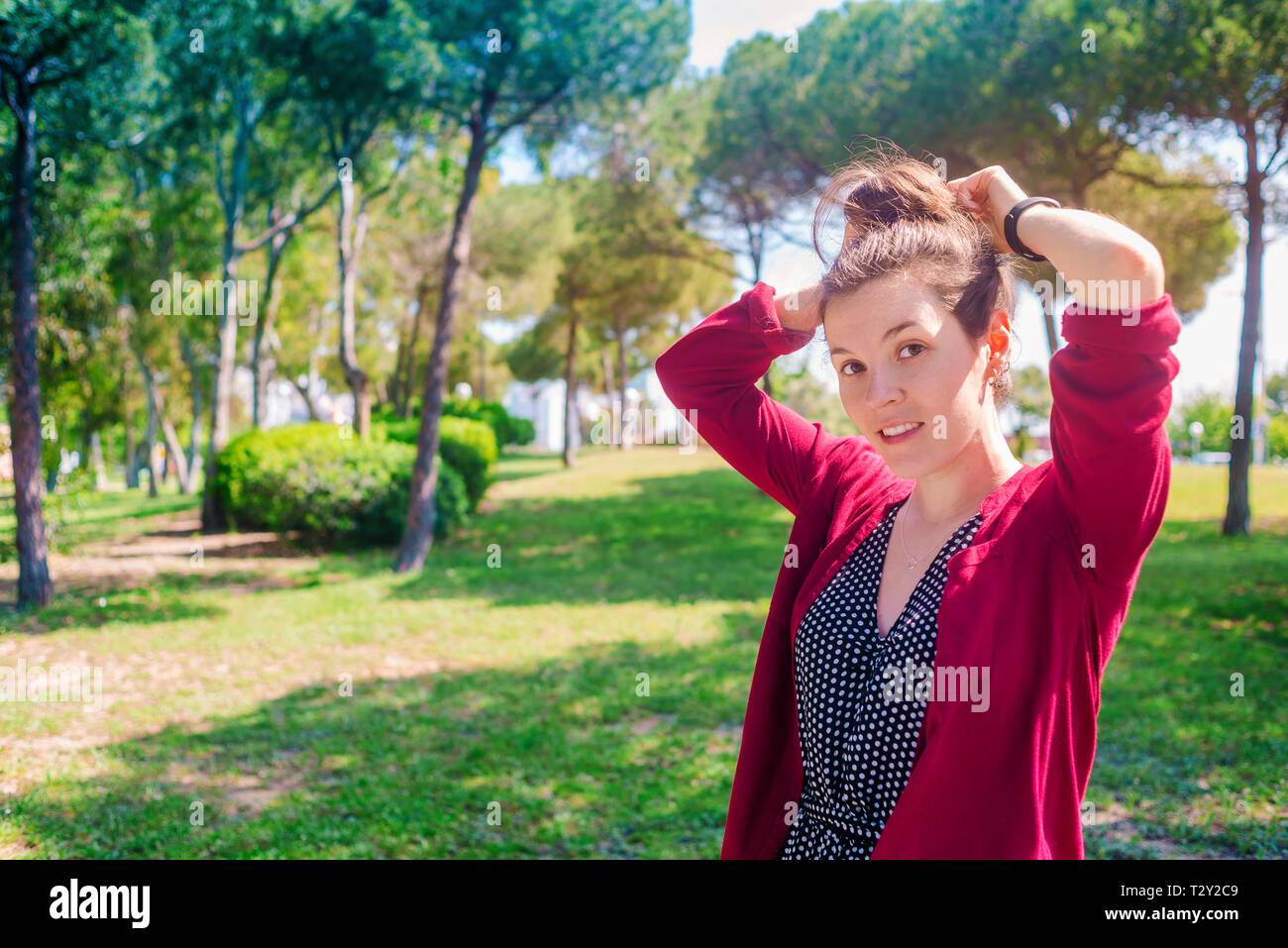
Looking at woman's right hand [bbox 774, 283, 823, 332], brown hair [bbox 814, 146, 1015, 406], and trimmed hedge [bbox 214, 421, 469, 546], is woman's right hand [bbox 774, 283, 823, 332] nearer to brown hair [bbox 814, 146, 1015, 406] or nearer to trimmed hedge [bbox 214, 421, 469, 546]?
brown hair [bbox 814, 146, 1015, 406]

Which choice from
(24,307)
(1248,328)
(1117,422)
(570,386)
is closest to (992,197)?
(1117,422)

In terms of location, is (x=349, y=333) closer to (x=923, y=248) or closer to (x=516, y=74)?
(x=516, y=74)

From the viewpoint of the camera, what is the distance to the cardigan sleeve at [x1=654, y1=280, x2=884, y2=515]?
2.03 metres

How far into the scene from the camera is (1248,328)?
41.1ft

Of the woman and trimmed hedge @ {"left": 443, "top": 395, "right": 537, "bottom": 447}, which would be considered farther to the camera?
trimmed hedge @ {"left": 443, "top": 395, "right": 537, "bottom": 447}

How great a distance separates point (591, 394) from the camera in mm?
54438

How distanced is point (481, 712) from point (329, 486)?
298 inches

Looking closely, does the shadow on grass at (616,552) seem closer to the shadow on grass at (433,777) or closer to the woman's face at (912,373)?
the shadow on grass at (433,777)

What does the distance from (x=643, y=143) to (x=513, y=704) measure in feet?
37.2

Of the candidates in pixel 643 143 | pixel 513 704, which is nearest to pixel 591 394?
pixel 643 143

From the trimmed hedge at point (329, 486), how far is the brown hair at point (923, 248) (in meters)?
12.1

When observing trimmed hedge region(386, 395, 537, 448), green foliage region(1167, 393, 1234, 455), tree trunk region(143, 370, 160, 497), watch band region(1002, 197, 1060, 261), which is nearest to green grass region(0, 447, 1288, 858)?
watch band region(1002, 197, 1060, 261)

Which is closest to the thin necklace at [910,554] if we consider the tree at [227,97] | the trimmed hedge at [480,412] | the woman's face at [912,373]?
the woman's face at [912,373]

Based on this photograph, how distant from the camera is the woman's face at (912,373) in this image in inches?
59.9
